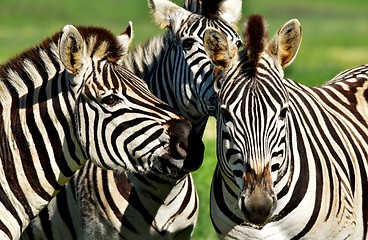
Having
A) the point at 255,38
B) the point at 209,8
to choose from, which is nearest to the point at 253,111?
the point at 255,38

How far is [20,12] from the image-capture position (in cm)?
7931

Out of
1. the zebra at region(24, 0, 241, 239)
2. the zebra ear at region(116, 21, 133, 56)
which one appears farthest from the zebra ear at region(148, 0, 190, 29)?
the zebra ear at region(116, 21, 133, 56)

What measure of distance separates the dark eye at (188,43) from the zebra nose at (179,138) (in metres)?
1.59

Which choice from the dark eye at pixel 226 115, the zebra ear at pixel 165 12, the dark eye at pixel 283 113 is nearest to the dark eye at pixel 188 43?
the zebra ear at pixel 165 12

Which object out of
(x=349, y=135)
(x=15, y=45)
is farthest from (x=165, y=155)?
(x=15, y=45)

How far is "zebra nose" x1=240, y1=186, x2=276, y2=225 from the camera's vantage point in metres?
6.86

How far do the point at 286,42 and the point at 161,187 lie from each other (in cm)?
226

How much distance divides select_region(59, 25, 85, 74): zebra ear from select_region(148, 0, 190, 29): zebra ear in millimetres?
1896

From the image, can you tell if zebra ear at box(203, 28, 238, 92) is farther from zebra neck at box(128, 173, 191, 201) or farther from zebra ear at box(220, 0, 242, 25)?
zebra ear at box(220, 0, 242, 25)

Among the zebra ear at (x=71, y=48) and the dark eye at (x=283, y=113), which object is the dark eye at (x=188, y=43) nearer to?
the zebra ear at (x=71, y=48)

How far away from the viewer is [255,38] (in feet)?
24.0

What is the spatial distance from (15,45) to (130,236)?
47.4 m

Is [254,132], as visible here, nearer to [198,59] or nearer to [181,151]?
[181,151]

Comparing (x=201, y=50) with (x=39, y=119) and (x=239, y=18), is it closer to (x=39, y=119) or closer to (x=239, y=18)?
(x=239, y=18)
